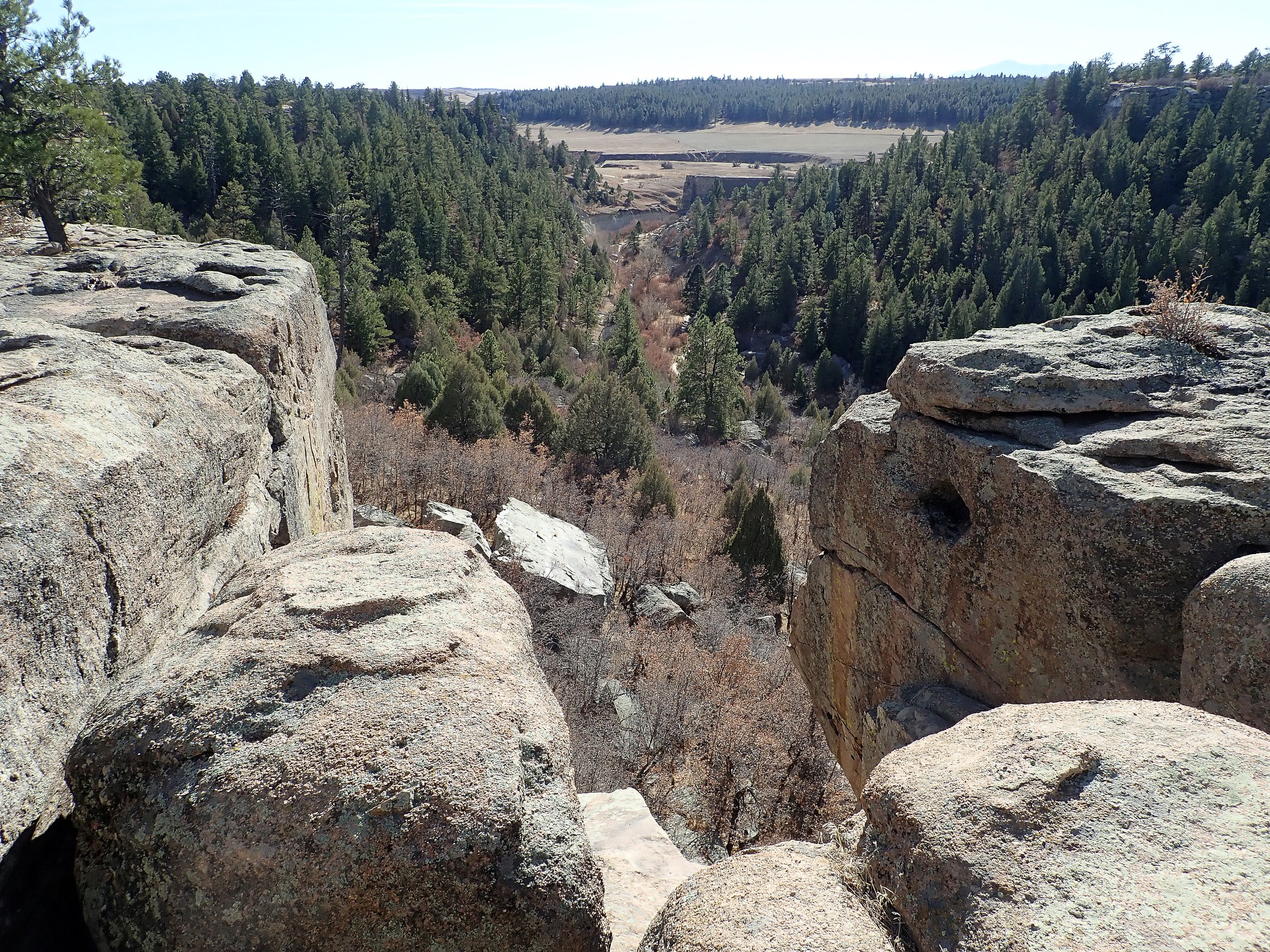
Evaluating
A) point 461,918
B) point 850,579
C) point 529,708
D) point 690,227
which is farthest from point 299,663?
point 690,227

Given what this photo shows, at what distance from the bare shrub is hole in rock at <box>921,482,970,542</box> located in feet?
8.70

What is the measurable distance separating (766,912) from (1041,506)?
504 cm

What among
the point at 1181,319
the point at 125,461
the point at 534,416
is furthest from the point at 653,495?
the point at 125,461

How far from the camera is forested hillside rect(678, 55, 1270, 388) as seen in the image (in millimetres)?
73562

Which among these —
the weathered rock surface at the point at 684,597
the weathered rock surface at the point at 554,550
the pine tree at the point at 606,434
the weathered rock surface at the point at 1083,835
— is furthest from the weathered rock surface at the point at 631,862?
the pine tree at the point at 606,434

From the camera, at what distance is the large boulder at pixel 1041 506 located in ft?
21.9

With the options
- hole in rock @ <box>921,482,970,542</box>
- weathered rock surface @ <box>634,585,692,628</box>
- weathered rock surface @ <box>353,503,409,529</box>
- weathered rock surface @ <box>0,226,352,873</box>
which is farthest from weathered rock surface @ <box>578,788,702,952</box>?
weathered rock surface @ <box>634,585,692,628</box>

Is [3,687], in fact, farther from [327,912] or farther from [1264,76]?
[1264,76]

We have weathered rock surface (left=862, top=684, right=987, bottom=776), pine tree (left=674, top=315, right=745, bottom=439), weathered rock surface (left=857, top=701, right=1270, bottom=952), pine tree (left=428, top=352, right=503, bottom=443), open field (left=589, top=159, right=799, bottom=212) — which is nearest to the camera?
weathered rock surface (left=857, top=701, right=1270, bottom=952)

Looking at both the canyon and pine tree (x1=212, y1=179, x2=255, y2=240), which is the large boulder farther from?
pine tree (x1=212, y1=179, x2=255, y2=240)

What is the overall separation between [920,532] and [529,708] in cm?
598

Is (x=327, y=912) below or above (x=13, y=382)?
below

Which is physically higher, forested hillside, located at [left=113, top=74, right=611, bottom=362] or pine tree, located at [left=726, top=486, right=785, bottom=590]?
forested hillside, located at [left=113, top=74, right=611, bottom=362]

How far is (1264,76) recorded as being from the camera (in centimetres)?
11562
